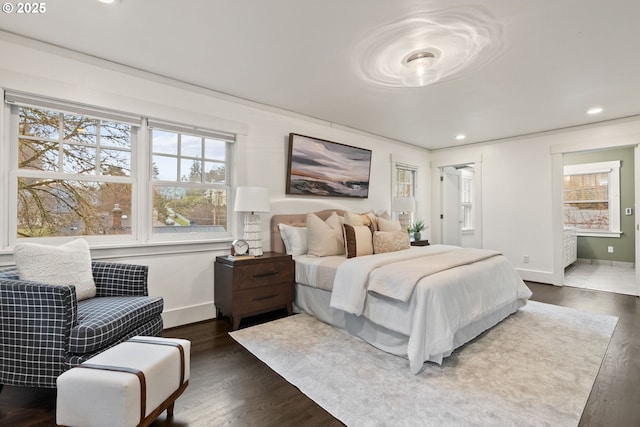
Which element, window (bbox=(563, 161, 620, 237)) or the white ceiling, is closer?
the white ceiling

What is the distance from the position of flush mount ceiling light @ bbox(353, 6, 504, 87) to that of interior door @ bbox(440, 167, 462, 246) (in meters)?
3.68

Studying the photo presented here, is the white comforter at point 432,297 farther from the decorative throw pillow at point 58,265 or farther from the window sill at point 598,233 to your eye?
the window sill at point 598,233

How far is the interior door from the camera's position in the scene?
621 cm

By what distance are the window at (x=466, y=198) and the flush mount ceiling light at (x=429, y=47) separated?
4.63 m

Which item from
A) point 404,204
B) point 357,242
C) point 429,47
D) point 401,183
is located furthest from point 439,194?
point 429,47

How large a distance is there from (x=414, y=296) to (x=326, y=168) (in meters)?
2.55

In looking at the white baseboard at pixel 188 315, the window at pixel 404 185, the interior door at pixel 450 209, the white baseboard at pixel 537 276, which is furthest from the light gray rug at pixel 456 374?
the interior door at pixel 450 209

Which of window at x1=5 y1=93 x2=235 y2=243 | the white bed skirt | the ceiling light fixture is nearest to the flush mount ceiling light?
the ceiling light fixture

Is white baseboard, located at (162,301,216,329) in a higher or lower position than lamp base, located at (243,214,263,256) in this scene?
lower

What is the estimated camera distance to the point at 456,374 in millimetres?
2092

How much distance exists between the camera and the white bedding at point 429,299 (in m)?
2.11

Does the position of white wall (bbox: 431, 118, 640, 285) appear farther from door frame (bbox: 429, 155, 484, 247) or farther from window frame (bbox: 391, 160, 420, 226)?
window frame (bbox: 391, 160, 420, 226)

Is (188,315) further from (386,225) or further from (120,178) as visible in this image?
(386,225)

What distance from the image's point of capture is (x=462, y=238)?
6.71m
